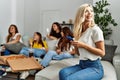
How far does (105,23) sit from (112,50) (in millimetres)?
734

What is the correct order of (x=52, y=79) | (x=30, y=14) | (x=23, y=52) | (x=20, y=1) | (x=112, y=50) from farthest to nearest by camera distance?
(x=30, y=14) → (x=20, y=1) → (x=23, y=52) → (x=112, y=50) → (x=52, y=79)

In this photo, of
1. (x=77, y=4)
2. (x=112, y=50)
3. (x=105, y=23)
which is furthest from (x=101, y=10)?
(x=77, y=4)

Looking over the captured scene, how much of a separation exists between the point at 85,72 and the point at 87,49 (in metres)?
0.25

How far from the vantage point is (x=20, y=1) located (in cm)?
603

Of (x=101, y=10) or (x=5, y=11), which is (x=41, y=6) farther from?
(x=101, y=10)

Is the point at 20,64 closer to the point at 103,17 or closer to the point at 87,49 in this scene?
the point at 87,49

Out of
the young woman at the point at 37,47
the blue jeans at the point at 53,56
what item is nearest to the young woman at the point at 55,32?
the young woman at the point at 37,47

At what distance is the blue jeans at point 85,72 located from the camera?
7.45ft

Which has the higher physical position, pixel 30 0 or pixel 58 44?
pixel 30 0

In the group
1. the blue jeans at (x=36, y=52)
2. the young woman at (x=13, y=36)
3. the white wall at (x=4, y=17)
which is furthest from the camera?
the white wall at (x=4, y=17)

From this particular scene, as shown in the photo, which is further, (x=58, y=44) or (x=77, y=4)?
(x=77, y=4)

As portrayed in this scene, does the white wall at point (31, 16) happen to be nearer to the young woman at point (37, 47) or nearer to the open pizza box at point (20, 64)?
the young woman at point (37, 47)

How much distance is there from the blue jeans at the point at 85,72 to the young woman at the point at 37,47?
208cm

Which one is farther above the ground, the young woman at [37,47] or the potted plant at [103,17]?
the potted plant at [103,17]
